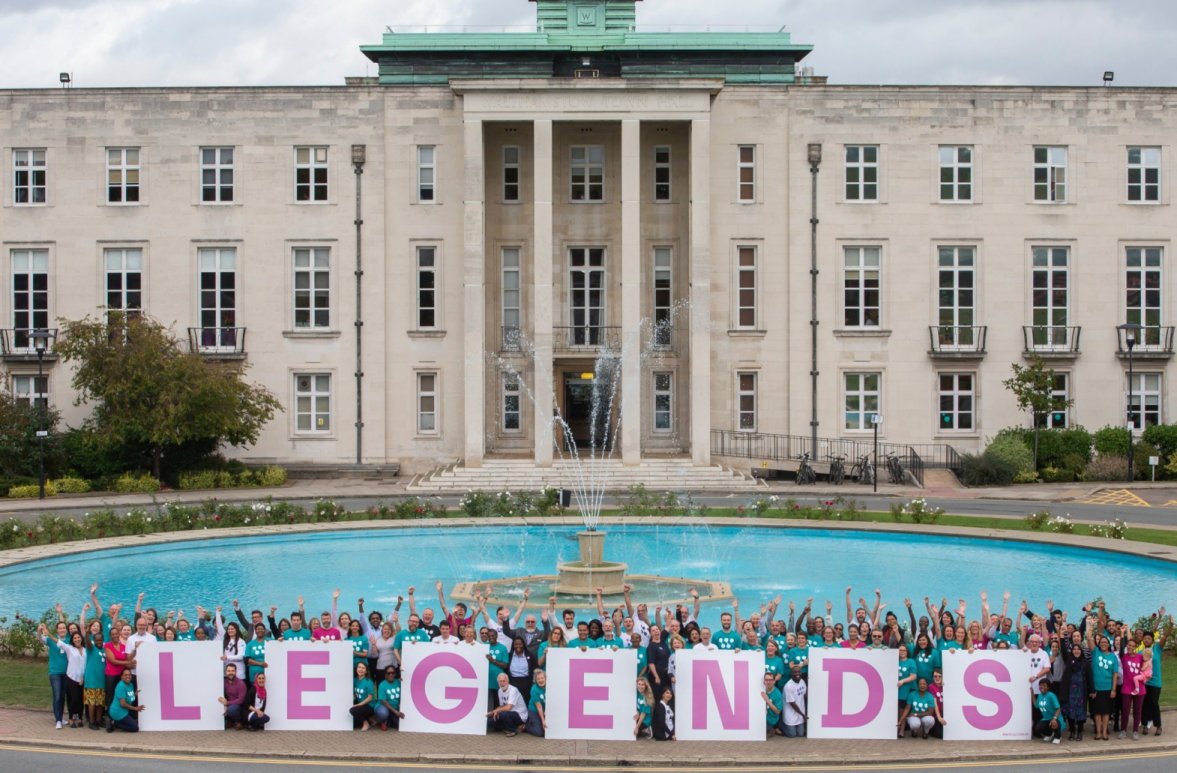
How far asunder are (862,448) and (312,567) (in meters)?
28.1

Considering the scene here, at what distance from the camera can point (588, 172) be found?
53750mm

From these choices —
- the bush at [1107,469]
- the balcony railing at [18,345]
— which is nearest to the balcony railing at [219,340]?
the balcony railing at [18,345]

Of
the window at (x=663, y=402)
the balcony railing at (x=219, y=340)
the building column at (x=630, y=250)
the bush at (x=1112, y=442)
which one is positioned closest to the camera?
the building column at (x=630, y=250)

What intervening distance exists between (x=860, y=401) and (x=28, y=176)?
31577 mm

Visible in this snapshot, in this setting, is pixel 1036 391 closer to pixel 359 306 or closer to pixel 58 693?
pixel 359 306

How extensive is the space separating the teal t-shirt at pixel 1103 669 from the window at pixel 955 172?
→ 39123mm

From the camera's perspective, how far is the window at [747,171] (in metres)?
52.8

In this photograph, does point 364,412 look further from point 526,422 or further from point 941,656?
point 941,656

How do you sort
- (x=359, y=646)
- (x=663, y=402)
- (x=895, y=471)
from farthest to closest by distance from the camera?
(x=663, y=402), (x=895, y=471), (x=359, y=646)

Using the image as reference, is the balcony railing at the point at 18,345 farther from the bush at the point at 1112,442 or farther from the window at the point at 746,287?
the bush at the point at 1112,442

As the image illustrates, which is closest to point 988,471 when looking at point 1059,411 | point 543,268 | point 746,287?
point 1059,411

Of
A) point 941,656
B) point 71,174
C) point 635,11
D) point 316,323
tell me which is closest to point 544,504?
point 316,323

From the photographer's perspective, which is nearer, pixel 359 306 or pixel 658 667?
pixel 658 667

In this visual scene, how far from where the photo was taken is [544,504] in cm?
3775
